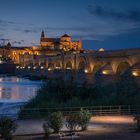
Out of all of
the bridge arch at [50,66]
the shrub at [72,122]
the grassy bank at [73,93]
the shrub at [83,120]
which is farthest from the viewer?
the bridge arch at [50,66]

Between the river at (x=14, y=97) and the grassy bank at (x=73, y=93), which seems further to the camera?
the river at (x=14, y=97)

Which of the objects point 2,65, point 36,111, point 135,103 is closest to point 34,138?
point 36,111

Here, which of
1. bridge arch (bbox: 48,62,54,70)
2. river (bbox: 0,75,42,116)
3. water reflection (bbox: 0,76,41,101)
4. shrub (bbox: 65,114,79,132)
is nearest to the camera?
shrub (bbox: 65,114,79,132)

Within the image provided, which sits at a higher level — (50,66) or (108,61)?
(50,66)

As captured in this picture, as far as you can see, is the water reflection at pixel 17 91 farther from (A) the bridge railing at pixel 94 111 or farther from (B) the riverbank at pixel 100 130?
(B) the riverbank at pixel 100 130

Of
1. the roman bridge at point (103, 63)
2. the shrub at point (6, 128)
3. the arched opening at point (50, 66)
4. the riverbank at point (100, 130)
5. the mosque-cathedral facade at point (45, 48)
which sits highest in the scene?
the mosque-cathedral facade at point (45, 48)

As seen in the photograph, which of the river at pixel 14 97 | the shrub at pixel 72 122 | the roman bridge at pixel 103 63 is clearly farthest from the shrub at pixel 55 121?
the roman bridge at pixel 103 63

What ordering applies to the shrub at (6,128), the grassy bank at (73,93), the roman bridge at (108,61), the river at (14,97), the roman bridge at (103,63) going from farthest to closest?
the roman bridge at (108,61), the roman bridge at (103,63), the river at (14,97), the grassy bank at (73,93), the shrub at (6,128)

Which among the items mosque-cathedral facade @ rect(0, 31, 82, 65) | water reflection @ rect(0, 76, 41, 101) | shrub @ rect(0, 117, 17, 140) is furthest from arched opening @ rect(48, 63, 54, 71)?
shrub @ rect(0, 117, 17, 140)

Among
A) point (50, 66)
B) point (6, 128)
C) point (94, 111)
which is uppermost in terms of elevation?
point (50, 66)

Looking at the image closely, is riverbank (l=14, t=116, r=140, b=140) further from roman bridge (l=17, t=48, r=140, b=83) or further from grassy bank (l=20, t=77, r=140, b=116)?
roman bridge (l=17, t=48, r=140, b=83)

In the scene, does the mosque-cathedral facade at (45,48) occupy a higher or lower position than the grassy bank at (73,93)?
higher

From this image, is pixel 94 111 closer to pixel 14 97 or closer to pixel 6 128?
pixel 6 128

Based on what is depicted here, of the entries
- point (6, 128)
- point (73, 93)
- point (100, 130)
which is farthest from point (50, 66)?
point (6, 128)
